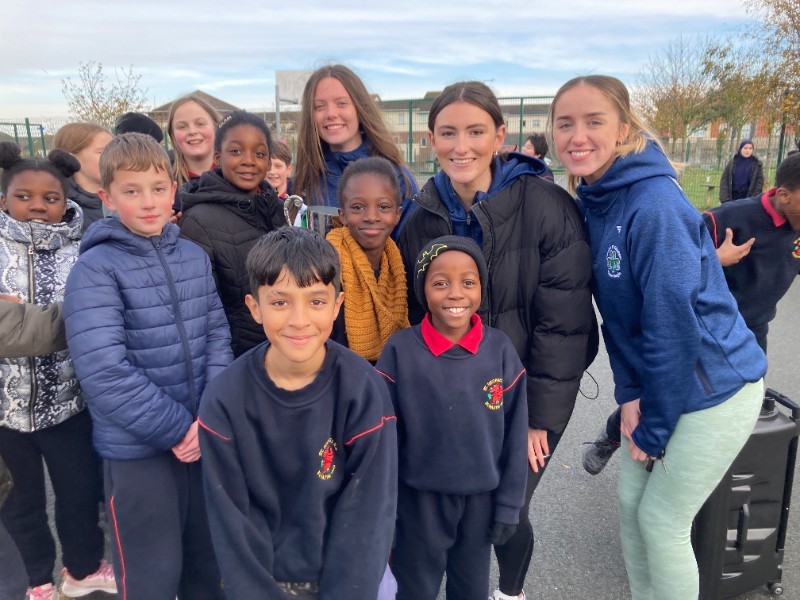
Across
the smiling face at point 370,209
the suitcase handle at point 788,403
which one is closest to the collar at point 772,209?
the suitcase handle at point 788,403

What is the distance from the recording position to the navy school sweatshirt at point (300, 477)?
5.57 feet

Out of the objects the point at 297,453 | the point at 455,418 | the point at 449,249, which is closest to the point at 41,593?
the point at 297,453

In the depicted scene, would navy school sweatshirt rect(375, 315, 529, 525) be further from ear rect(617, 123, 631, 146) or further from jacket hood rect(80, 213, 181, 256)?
jacket hood rect(80, 213, 181, 256)

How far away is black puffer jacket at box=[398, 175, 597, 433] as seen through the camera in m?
2.04

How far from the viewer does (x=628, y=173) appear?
6.39 feet

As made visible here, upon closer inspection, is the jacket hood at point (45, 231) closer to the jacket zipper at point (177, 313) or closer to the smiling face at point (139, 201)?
the smiling face at point (139, 201)

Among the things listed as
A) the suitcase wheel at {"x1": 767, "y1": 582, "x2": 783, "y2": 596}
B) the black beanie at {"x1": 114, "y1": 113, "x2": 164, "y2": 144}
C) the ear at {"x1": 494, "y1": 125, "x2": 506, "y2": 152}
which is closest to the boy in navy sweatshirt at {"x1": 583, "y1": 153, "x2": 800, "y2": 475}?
the suitcase wheel at {"x1": 767, "y1": 582, "x2": 783, "y2": 596}

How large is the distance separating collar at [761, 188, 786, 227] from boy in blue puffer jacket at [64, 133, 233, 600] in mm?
2667

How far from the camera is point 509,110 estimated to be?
14453 millimetres

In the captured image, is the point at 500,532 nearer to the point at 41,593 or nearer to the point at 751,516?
the point at 751,516

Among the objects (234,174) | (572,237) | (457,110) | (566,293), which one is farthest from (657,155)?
(234,174)

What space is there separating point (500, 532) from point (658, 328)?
90 cm

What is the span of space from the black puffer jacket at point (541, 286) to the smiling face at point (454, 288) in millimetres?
127

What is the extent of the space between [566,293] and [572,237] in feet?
0.69
